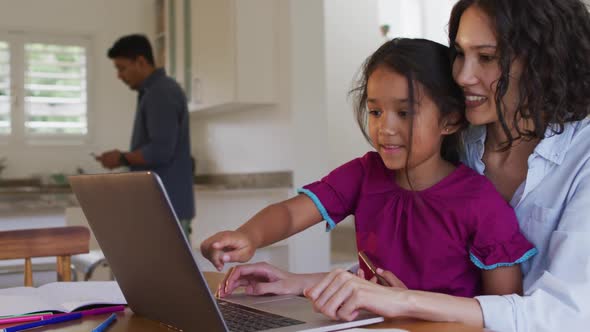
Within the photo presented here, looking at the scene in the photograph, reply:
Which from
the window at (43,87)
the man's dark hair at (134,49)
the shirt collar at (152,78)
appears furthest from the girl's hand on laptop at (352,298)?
the window at (43,87)

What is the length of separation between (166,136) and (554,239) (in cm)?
241

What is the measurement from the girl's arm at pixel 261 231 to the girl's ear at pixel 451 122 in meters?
0.29

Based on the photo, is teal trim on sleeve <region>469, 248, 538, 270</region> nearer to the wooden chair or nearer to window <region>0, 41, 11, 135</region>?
the wooden chair

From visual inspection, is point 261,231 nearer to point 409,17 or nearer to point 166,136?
point 166,136

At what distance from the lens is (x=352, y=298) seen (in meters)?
0.94

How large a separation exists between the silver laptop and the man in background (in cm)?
220

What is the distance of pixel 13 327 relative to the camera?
39.1 inches

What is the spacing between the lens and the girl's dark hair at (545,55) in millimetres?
1116

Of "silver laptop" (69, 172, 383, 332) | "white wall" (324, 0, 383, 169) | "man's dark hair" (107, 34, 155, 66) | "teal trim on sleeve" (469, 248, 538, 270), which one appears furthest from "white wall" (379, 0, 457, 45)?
"silver laptop" (69, 172, 383, 332)

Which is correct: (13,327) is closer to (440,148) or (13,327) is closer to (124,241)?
(124,241)

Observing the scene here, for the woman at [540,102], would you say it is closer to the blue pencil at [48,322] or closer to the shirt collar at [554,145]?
the shirt collar at [554,145]

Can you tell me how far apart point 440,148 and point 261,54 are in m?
2.66

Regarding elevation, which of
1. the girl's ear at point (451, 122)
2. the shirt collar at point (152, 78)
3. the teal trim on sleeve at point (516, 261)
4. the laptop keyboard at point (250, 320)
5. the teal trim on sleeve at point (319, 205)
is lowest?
the laptop keyboard at point (250, 320)

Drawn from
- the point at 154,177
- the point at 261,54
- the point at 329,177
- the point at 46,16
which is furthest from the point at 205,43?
the point at 154,177
